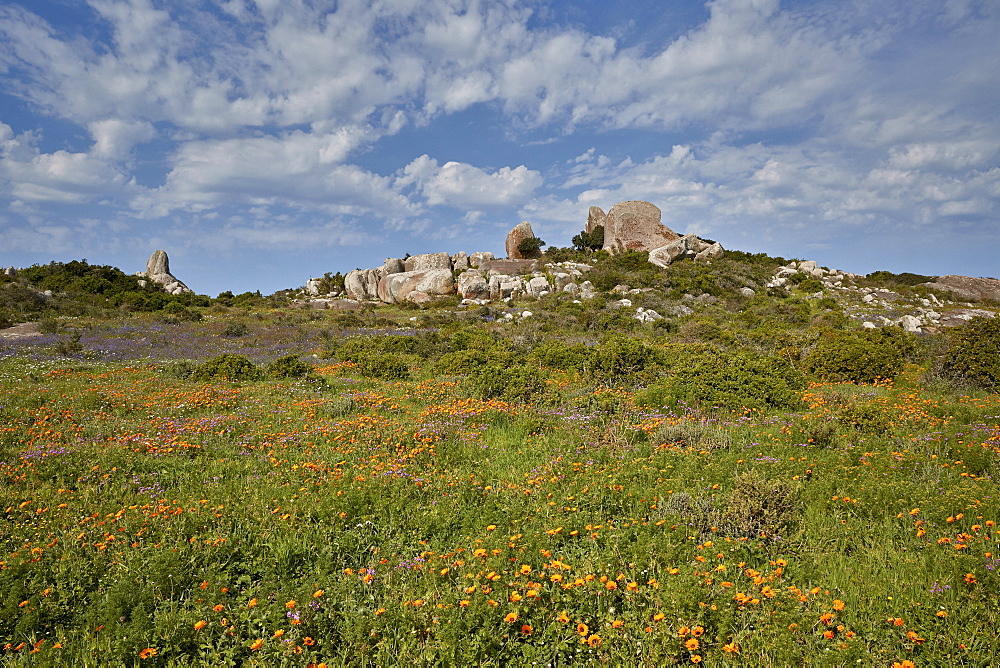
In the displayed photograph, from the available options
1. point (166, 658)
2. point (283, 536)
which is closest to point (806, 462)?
point (283, 536)

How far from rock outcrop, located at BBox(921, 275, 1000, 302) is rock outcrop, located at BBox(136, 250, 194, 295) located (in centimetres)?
8874

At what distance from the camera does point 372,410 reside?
34.5 ft

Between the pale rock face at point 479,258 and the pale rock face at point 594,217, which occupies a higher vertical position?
the pale rock face at point 594,217

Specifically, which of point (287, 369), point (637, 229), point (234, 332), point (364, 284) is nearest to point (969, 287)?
point (637, 229)

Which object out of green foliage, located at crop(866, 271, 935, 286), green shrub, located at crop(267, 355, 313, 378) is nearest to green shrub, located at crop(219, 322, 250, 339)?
green shrub, located at crop(267, 355, 313, 378)

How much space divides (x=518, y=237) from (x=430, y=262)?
12562 mm

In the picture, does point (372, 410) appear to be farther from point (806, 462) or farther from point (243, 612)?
point (806, 462)

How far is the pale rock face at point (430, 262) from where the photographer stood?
191ft

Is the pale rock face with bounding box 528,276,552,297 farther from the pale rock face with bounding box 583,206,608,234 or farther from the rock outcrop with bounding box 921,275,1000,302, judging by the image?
the rock outcrop with bounding box 921,275,1000,302

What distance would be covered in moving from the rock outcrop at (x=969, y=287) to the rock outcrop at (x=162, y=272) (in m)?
88.7

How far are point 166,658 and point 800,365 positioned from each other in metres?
16.8

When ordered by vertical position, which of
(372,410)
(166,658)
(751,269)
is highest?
(751,269)

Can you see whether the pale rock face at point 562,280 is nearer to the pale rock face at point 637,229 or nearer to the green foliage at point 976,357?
the pale rock face at point 637,229

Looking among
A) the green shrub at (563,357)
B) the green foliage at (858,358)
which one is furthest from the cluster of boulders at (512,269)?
the green foliage at (858,358)
